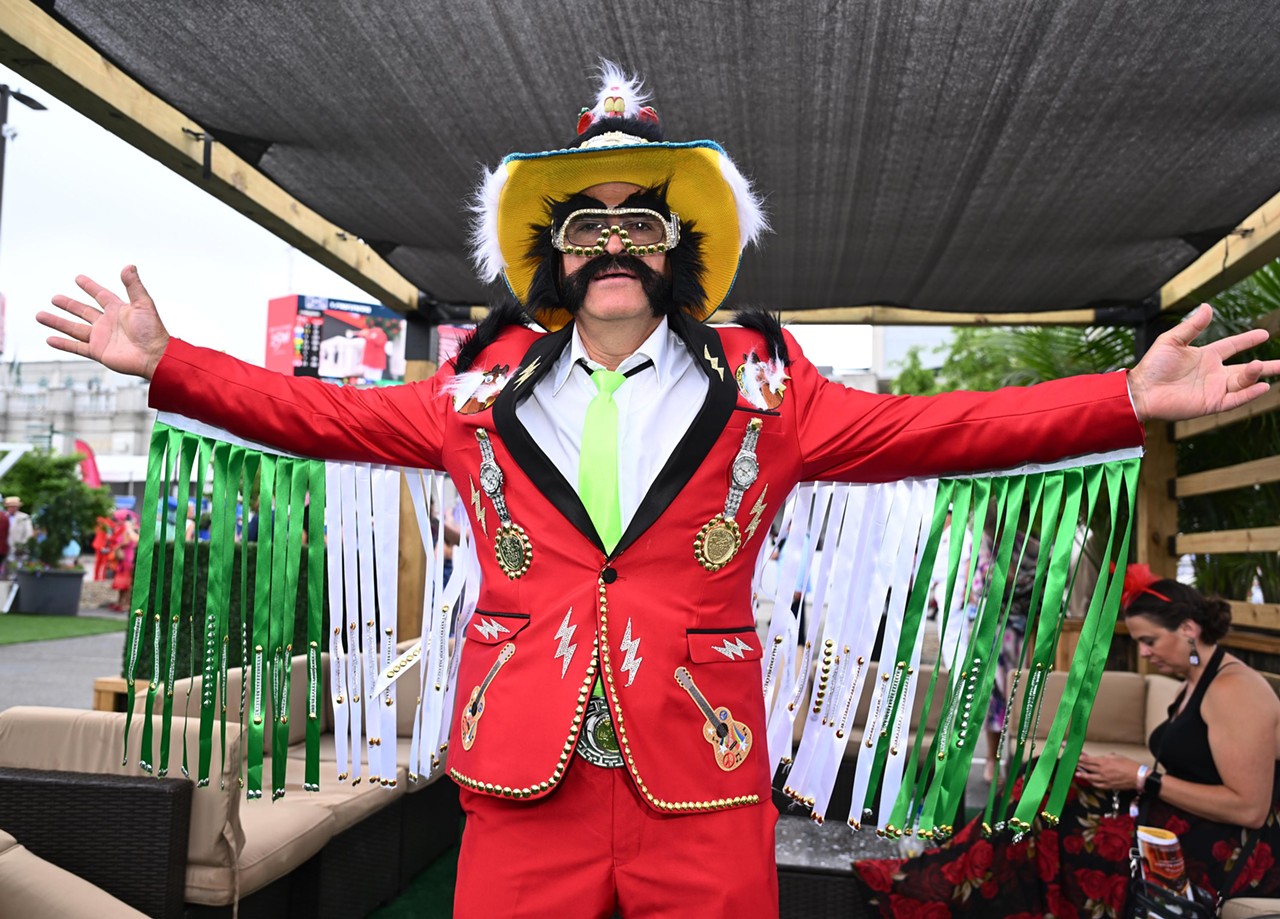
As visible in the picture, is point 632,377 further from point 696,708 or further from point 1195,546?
point 1195,546

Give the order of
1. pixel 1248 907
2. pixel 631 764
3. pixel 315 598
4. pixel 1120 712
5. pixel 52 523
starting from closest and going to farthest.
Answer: pixel 631 764, pixel 315 598, pixel 1248 907, pixel 1120 712, pixel 52 523

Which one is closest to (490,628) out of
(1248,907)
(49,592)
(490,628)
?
(490,628)

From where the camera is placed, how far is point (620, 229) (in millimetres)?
2111

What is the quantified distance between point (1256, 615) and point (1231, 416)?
95 cm

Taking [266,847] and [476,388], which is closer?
[476,388]

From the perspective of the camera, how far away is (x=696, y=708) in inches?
74.7

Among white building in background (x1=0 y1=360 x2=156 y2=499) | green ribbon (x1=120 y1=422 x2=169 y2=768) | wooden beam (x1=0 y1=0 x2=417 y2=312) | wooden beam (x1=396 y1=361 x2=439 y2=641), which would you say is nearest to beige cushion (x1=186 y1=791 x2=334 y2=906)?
green ribbon (x1=120 y1=422 x2=169 y2=768)

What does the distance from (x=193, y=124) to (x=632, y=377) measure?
2384 millimetres

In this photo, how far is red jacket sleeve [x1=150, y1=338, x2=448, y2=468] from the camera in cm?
208

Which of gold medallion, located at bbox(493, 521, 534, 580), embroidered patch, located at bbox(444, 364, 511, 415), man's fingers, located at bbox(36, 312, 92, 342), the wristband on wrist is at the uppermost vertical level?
man's fingers, located at bbox(36, 312, 92, 342)

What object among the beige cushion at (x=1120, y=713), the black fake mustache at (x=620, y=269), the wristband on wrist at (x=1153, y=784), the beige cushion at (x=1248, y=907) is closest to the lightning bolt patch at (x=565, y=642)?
the black fake mustache at (x=620, y=269)

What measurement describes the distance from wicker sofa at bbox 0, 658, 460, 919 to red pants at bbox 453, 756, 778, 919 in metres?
0.60

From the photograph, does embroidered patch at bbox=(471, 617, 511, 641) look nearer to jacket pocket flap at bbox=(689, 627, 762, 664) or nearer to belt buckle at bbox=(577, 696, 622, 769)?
belt buckle at bbox=(577, 696, 622, 769)

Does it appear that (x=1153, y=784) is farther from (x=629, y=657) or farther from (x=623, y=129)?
(x=623, y=129)
